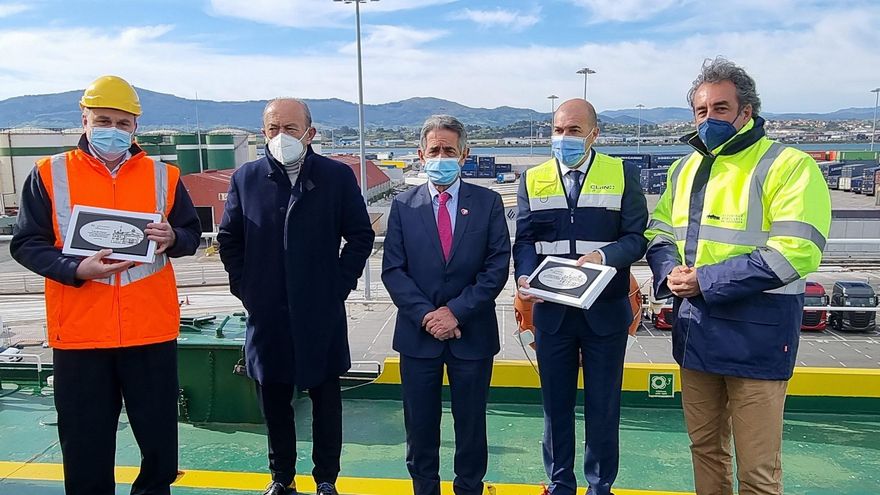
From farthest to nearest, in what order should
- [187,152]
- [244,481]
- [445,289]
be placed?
[187,152]
[244,481]
[445,289]

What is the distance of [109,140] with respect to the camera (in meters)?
2.48

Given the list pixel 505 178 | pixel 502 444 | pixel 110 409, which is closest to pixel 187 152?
pixel 505 178

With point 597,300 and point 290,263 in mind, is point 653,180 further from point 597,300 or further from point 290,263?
point 290,263

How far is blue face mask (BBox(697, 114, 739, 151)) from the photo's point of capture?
2355 mm

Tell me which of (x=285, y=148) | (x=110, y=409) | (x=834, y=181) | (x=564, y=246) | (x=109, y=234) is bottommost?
(x=834, y=181)

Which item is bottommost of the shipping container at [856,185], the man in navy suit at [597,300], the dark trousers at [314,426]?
the shipping container at [856,185]

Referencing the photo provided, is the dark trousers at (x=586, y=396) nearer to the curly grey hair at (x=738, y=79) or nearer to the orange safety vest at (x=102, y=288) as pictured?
the curly grey hair at (x=738, y=79)

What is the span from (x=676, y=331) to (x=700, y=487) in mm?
691

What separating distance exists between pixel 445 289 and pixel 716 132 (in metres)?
1.29

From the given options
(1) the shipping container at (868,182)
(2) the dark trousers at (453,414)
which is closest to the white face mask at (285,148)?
(2) the dark trousers at (453,414)

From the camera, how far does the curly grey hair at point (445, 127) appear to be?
2.78 metres

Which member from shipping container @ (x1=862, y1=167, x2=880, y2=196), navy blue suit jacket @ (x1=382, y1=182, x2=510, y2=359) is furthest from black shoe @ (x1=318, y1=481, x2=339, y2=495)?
shipping container @ (x1=862, y1=167, x2=880, y2=196)

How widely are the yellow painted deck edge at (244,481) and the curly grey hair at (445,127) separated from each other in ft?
5.72

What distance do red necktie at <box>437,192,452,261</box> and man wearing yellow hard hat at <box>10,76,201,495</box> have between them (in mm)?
1108
